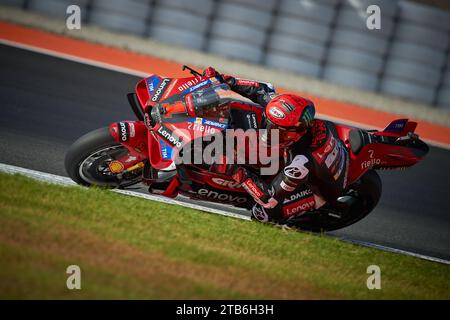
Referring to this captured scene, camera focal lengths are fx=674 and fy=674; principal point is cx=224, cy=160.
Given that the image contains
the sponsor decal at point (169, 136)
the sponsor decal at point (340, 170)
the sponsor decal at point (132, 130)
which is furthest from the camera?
the sponsor decal at point (340, 170)

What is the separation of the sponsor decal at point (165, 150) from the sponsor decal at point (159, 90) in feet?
1.40

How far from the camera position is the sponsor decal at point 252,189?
252 inches

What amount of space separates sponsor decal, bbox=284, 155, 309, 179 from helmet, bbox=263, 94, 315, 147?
0.22m

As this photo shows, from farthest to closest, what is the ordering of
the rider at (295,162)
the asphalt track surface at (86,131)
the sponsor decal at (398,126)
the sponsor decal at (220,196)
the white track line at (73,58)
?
1. the white track line at (73,58)
2. the asphalt track surface at (86,131)
3. the sponsor decal at (398,126)
4. the sponsor decal at (220,196)
5. the rider at (295,162)

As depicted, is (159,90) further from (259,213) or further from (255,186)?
(259,213)

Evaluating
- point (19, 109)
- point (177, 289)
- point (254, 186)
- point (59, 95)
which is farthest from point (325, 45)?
point (177, 289)

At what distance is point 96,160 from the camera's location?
656cm

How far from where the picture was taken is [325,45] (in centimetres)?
1352

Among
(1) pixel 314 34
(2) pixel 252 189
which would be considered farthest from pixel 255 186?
(1) pixel 314 34

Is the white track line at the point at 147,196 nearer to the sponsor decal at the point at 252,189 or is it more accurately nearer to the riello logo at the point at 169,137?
the sponsor decal at the point at 252,189

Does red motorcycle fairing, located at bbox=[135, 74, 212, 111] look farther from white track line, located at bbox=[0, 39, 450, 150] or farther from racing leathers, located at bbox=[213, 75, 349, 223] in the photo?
white track line, located at bbox=[0, 39, 450, 150]

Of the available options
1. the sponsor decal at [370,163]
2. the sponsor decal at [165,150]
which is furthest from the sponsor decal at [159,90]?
the sponsor decal at [370,163]

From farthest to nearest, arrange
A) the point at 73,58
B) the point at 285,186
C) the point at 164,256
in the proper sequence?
the point at 73,58 < the point at 285,186 < the point at 164,256

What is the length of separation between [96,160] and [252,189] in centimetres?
155
